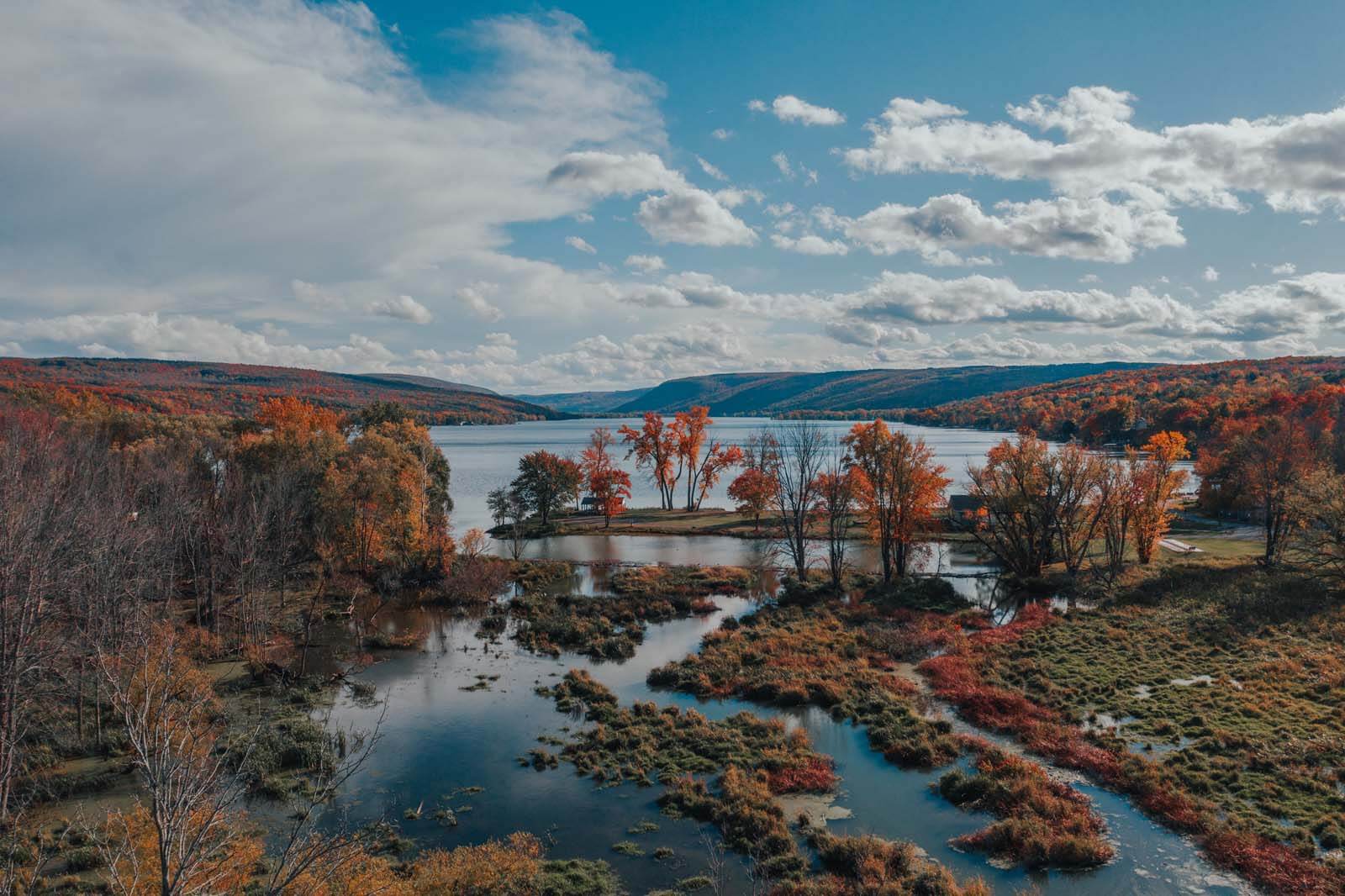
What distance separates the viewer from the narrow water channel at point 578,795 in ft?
51.2

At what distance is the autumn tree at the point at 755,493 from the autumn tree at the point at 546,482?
16.7m

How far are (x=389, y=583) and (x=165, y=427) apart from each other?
35.2m

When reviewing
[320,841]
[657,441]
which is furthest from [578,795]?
[657,441]

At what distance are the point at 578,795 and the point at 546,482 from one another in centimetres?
5126

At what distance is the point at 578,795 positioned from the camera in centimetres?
1956

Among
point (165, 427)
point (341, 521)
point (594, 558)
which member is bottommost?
point (594, 558)

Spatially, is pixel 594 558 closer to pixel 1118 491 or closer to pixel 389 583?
pixel 389 583

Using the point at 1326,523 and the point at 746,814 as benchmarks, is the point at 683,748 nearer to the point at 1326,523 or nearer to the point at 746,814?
the point at 746,814

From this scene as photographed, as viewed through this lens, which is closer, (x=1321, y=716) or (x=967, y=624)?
(x=1321, y=716)

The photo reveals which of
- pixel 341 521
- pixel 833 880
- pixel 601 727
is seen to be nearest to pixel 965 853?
pixel 833 880

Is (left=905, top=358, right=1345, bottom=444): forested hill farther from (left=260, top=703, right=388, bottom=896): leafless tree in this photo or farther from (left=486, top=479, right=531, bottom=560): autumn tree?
(left=260, top=703, right=388, bottom=896): leafless tree

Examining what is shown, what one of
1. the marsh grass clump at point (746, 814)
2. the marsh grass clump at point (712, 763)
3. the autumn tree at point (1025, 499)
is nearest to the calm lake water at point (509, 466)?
the autumn tree at point (1025, 499)

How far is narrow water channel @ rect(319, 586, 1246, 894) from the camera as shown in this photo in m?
15.6

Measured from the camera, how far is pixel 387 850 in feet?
54.4
